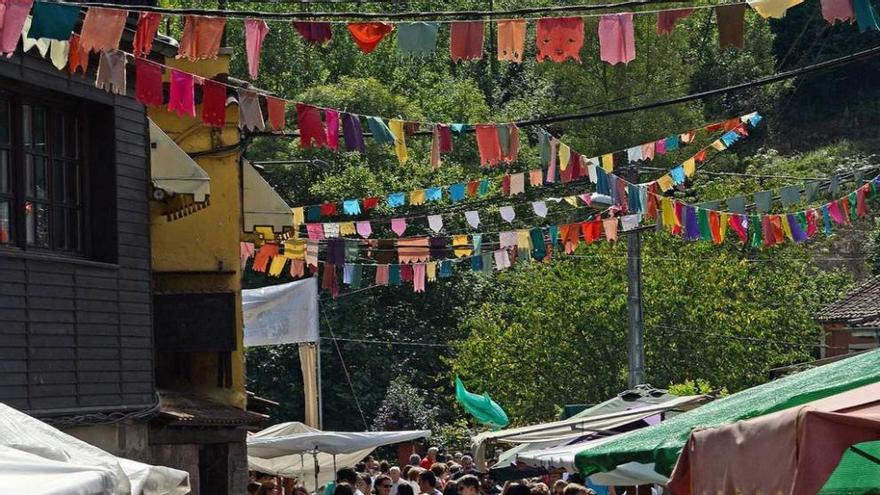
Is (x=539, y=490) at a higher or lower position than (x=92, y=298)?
lower

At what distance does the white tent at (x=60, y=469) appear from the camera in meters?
7.10

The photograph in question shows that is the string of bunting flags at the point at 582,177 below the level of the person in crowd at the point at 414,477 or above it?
above

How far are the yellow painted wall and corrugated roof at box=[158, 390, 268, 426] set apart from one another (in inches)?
20.2

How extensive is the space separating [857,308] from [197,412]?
26064 millimetres

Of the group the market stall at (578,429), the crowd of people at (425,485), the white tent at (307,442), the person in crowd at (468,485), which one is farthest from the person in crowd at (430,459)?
the person in crowd at (468,485)

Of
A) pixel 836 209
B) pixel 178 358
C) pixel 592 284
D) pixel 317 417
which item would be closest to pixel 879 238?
pixel 592 284

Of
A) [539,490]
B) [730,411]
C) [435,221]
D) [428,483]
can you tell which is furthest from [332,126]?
[435,221]

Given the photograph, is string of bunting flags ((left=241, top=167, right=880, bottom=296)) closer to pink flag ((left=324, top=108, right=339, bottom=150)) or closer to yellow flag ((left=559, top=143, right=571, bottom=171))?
yellow flag ((left=559, top=143, right=571, bottom=171))

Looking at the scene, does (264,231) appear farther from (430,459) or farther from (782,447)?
(782,447)

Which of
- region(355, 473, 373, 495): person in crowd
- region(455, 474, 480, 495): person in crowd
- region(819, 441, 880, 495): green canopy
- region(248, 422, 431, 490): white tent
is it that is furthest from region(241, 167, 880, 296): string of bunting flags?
region(819, 441, 880, 495): green canopy

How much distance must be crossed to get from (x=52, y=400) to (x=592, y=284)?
23678 millimetres

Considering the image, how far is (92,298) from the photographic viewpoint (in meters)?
14.8

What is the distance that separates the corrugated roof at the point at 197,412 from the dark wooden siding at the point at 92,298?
53 centimetres

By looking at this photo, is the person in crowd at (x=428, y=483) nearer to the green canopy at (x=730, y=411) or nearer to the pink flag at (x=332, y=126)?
the pink flag at (x=332, y=126)
